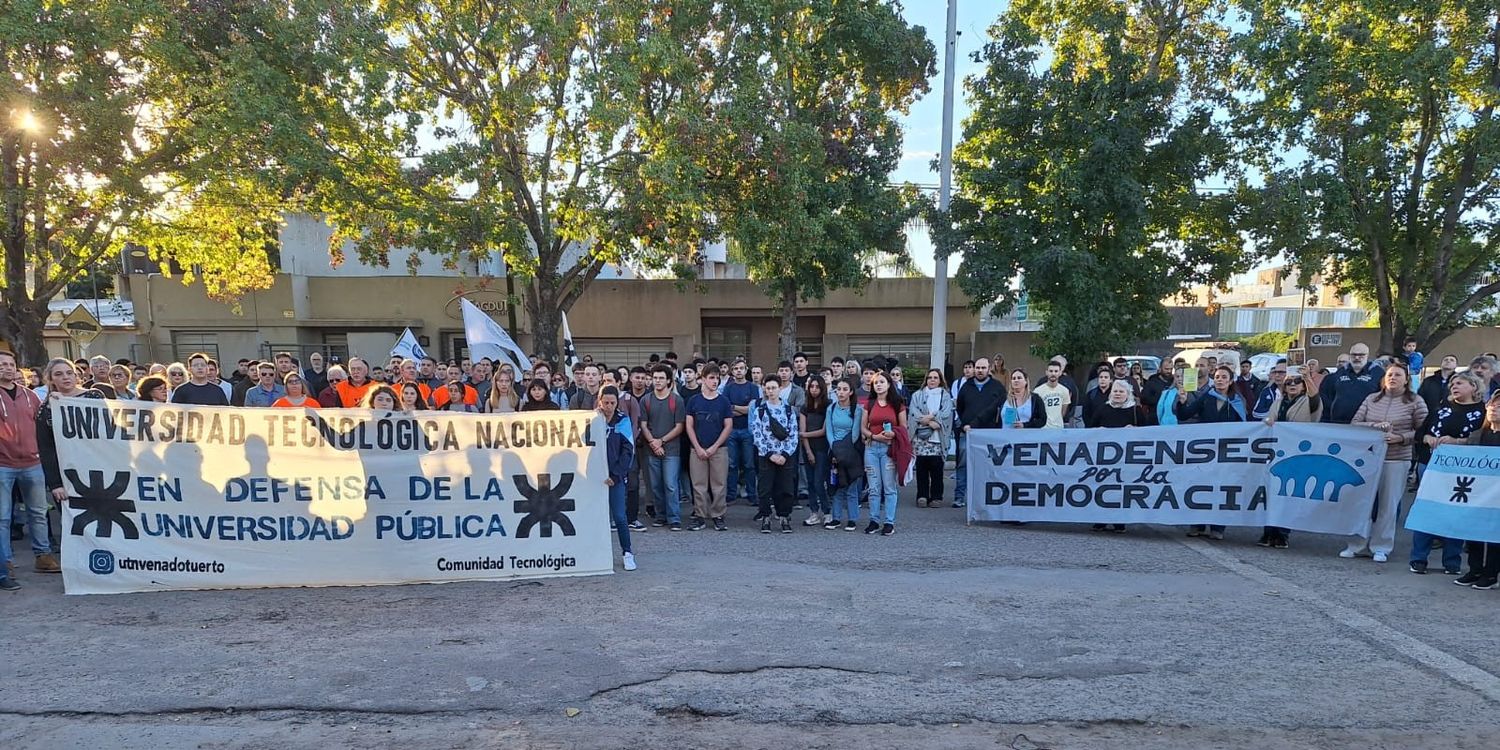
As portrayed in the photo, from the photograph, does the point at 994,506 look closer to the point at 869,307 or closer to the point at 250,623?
the point at 250,623

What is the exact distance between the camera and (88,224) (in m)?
17.1

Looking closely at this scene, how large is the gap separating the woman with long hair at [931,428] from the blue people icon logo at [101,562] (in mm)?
7402

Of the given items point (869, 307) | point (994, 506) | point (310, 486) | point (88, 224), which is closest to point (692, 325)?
point (869, 307)

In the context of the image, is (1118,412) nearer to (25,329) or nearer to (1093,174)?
(1093,174)

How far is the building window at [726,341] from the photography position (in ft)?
83.7

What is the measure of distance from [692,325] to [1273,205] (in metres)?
15.6

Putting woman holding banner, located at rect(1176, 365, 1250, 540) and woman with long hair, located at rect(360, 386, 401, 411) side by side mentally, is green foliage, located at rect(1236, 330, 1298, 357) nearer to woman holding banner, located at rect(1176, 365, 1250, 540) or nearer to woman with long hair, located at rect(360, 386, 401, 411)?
woman holding banner, located at rect(1176, 365, 1250, 540)

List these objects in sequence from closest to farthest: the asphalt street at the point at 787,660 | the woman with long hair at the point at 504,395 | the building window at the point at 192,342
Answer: the asphalt street at the point at 787,660 → the woman with long hair at the point at 504,395 → the building window at the point at 192,342

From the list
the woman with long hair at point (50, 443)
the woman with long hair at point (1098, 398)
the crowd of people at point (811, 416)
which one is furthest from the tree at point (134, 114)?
the woman with long hair at point (1098, 398)

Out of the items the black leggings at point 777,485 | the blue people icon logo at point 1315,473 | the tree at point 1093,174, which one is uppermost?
the tree at point 1093,174

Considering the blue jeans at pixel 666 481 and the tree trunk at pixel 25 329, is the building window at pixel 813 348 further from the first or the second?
the tree trunk at pixel 25 329

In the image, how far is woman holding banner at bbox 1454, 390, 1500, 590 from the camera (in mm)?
5762

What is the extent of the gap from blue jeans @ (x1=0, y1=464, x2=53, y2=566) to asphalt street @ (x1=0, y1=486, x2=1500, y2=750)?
306 millimetres

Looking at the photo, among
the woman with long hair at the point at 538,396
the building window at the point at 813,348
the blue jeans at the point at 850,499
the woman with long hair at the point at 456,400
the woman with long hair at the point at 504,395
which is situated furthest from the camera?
the building window at the point at 813,348
